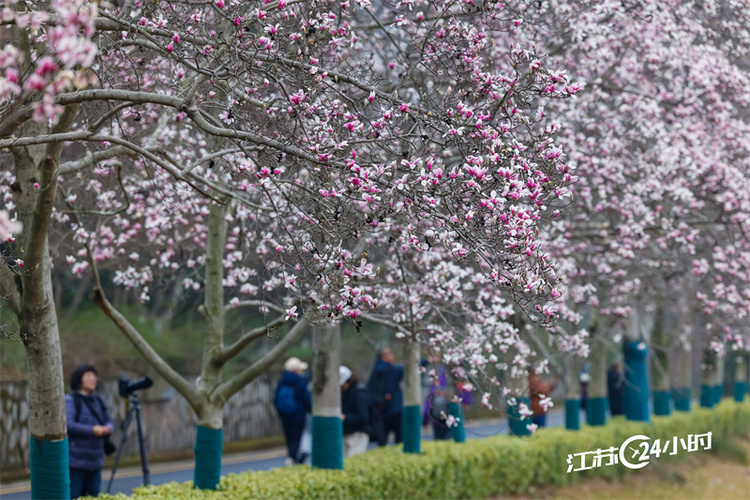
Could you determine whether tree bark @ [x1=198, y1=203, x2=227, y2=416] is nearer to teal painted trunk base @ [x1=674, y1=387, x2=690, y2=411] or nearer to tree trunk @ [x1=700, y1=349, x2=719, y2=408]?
teal painted trunk base @ [x1=674, y1=387, x2=690, y2=411]

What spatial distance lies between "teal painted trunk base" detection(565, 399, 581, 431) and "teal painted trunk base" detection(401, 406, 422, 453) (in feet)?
16.1

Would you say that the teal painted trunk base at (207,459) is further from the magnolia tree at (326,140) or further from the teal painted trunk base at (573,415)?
the teal painted trunk base at (573,415)

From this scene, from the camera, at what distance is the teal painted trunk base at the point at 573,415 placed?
51.3 feet

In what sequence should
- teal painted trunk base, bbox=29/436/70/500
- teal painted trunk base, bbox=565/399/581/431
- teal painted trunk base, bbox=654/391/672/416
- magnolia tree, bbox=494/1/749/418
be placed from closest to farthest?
teal painted trunk base, bbox=29/436/70/500 < magnolia tree, bbox=494/1/749/418 < teal painted trunk base, bbox=565/399/581/431 < teal painted trunk base, bbox=654/391/672/416

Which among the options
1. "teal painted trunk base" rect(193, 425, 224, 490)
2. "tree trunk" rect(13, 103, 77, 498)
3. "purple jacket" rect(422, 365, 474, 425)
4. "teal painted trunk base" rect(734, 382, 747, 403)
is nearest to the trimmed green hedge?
"teal painted trunk base" rect(193, 425, 224, 490)

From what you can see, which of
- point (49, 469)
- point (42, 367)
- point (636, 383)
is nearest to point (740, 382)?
point (636, 383)

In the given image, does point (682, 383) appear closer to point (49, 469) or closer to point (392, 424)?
point (392, 424)

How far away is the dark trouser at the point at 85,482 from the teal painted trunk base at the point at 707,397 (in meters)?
18.5

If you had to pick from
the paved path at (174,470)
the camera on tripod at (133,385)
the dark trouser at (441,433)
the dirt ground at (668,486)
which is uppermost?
the camera on tripod at (133,385)

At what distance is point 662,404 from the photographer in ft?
65.0

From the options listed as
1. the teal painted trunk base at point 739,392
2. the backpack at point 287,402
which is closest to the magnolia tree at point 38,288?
the backpack at point 287,402

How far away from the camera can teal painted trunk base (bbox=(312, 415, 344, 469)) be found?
32.7 ft

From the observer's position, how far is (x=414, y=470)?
10812 mm

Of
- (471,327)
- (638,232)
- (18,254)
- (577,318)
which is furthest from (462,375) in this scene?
(18,254)
